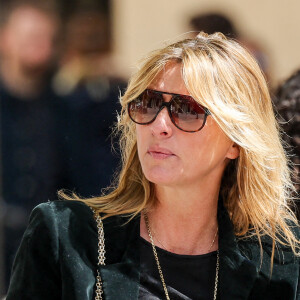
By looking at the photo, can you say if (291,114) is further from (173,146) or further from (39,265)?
(39,265)

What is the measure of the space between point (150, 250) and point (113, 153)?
150 cm

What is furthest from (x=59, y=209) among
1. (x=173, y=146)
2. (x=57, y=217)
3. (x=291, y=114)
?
(x=291, y=114)

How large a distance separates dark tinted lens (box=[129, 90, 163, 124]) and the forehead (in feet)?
0.12

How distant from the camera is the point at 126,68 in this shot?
176 inches

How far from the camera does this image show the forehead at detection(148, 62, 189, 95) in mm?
2551

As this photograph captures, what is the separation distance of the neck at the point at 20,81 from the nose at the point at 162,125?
192cm

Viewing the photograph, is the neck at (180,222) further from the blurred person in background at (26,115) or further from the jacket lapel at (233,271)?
the blurred person in background at (26,115)

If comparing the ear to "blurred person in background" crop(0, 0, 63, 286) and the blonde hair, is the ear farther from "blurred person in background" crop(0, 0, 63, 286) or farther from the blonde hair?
"blurred person in background" crop(0, 0, 63, 286)

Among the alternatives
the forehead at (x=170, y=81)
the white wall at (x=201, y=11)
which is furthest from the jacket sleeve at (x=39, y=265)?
the white wall at (x=201, y=11)

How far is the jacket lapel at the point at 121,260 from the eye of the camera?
2467 millimetres

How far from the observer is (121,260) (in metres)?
2.56

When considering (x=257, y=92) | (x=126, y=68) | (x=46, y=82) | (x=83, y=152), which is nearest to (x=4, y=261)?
(x=83, y=152)

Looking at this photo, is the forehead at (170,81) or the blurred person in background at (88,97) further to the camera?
the blurred person in background at (88,97)

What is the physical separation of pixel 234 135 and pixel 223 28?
6.69 feet
